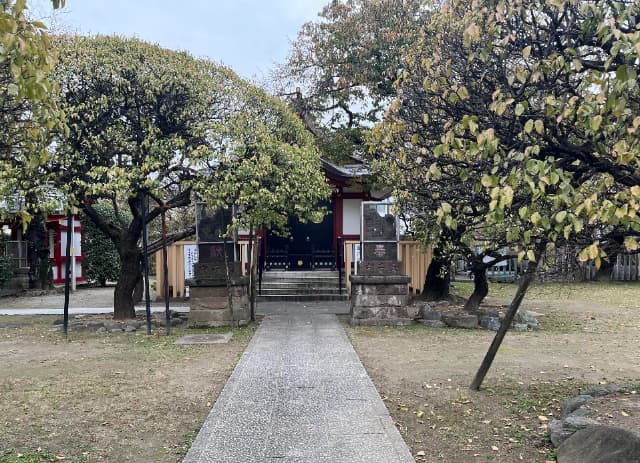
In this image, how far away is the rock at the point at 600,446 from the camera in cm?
357

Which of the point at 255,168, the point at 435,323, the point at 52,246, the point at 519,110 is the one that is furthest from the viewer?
the point at 52,246

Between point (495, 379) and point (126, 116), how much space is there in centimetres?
751

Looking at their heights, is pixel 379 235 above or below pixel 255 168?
below

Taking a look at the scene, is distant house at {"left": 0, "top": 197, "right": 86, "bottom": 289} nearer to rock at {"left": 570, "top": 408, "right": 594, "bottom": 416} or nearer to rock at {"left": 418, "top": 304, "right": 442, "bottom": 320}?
rock at {"left": 418, "top": 304, "right": 442, "bottom": 320}

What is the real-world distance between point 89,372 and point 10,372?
41.3 inches

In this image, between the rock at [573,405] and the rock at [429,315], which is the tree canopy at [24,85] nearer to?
the rock at [573,405]

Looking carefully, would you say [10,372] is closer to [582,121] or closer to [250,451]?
[250,451]

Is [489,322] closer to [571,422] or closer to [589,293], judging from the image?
[571,422]

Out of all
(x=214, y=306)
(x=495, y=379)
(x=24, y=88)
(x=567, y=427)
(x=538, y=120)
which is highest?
(x=24, y=88)

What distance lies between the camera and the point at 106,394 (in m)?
5.93

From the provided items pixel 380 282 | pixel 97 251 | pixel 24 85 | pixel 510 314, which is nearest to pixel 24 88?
pixel 24 85

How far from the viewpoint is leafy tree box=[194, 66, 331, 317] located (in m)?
9.46

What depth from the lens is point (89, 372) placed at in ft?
22.8

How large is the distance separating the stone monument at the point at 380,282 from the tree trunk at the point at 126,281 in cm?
441
